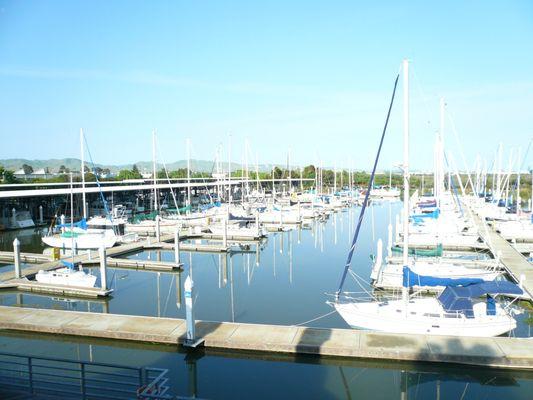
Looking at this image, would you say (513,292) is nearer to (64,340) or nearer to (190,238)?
(64,340)

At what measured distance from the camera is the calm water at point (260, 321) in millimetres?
14828

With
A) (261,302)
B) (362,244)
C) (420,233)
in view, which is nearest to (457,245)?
(420,233)

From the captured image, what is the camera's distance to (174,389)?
15062mm

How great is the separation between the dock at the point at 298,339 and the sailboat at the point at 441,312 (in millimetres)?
1043

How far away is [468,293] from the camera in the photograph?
18109 mm

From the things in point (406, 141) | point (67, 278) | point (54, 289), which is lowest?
point (54, 289)

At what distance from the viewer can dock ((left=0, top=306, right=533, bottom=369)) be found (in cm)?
1477

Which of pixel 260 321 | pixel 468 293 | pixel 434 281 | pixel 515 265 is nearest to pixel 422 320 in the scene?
pixel 468 293

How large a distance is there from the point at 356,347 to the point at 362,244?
3080 centimetres

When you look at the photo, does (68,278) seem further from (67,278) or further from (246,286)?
(246,286)

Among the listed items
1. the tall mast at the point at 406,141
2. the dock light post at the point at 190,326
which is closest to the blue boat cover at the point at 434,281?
the tall mast at the point at 406,141

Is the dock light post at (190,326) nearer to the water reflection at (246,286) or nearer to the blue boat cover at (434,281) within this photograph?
the water reflection at (246,286)

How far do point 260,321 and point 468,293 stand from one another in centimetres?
947

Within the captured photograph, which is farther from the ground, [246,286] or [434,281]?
[434,281]
